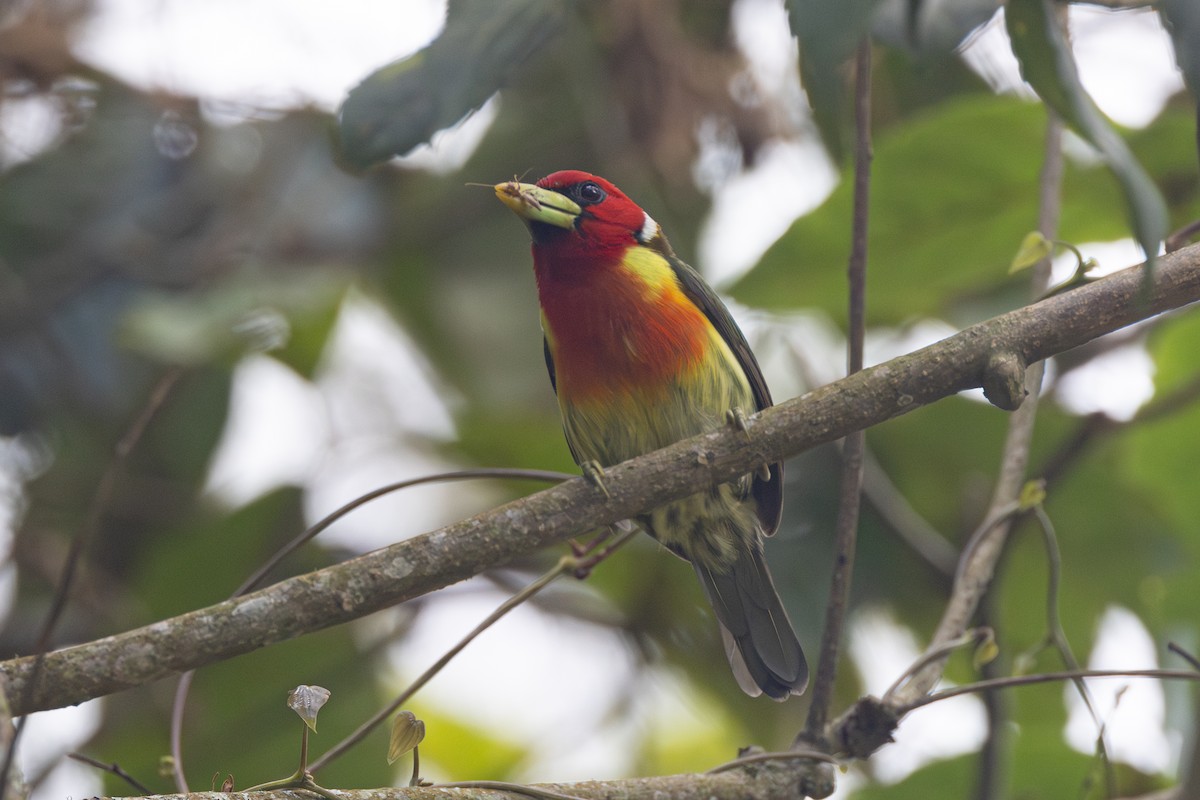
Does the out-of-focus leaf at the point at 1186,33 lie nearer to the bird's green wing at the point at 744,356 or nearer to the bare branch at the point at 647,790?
the bare branch at the point at 647,790

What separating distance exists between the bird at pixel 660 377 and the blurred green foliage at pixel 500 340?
580mm

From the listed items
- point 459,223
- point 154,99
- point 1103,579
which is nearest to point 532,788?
point 1103,579

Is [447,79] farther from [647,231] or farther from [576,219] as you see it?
[647,231]

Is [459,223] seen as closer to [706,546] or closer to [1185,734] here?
[706,546]

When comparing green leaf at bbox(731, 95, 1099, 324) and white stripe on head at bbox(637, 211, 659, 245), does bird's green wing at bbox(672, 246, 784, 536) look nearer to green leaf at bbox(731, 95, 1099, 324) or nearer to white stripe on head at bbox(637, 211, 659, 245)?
white stripe on head at bbox(637, 211, 659, 245)

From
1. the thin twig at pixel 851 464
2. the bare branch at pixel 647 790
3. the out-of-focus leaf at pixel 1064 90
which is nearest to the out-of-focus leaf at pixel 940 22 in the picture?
the thin twig at pixel 851 464

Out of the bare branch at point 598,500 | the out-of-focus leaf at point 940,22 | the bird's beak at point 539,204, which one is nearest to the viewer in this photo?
the bare branch at point 598,500

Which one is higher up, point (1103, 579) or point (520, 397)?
point (520, 397)

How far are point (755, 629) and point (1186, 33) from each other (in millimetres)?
1859

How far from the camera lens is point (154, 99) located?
17.8 feet

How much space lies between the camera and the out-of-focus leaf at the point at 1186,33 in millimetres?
1656

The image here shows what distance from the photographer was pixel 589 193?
3.17m

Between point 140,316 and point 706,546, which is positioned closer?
point 706,546

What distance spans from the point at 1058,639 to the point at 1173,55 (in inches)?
52.6
